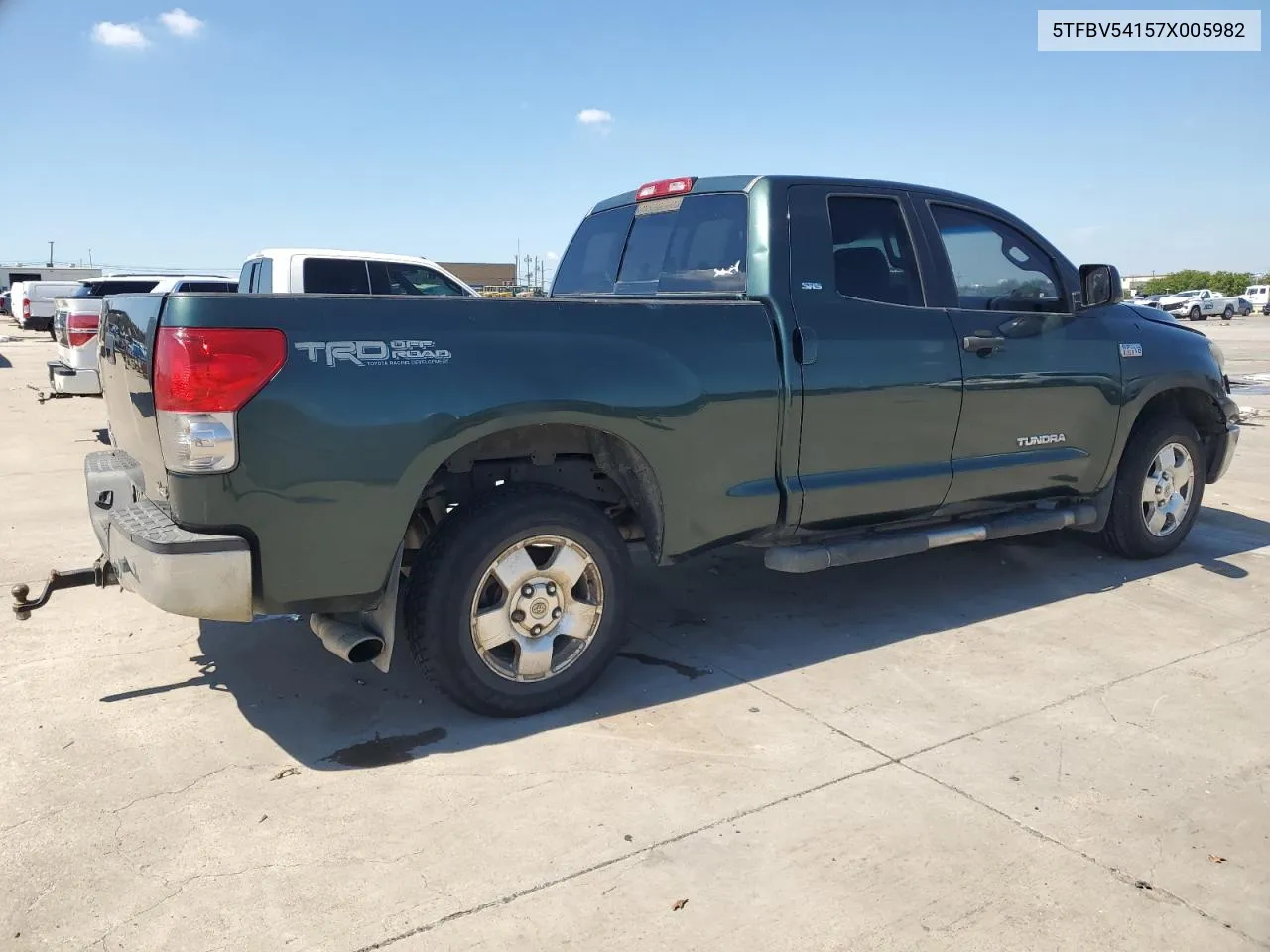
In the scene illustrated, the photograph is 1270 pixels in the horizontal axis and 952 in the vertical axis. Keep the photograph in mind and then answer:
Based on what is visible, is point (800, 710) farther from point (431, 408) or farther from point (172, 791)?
point (172, 791)

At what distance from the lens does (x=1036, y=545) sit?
6.46m

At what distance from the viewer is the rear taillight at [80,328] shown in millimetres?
9766

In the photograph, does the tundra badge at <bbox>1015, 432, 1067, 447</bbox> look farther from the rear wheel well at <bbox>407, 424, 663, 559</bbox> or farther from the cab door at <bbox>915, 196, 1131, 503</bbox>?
the rear wheel well at <bbox>407, 424, 663, 559</bbox>

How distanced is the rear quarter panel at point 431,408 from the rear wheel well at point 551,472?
116mm

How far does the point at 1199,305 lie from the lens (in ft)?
159

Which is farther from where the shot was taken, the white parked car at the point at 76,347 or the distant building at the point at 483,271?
the distant building at the point at 483,271

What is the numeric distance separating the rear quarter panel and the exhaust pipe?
0.51 feet

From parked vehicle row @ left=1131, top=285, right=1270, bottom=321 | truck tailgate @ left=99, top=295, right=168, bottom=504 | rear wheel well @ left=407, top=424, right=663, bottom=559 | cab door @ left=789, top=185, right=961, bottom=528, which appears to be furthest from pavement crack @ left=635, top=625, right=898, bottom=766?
parked vehicle row @ left=1131, top=285, right=1270, bottom=321

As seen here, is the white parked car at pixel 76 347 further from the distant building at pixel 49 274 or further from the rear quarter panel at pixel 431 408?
the distant building at pixel 49 274

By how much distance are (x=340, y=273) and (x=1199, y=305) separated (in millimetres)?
48349

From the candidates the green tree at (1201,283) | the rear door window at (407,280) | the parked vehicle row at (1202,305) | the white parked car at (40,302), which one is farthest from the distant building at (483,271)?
the green tree at (1201,283)

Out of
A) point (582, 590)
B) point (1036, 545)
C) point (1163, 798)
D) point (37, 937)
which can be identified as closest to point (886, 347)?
point (582, 590)

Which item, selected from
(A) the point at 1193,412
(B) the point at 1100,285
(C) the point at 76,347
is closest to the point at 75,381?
(C) the point at 76,347

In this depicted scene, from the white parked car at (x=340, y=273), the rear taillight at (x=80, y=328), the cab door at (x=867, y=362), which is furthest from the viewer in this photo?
the white parked car at (x=340, y=273)
